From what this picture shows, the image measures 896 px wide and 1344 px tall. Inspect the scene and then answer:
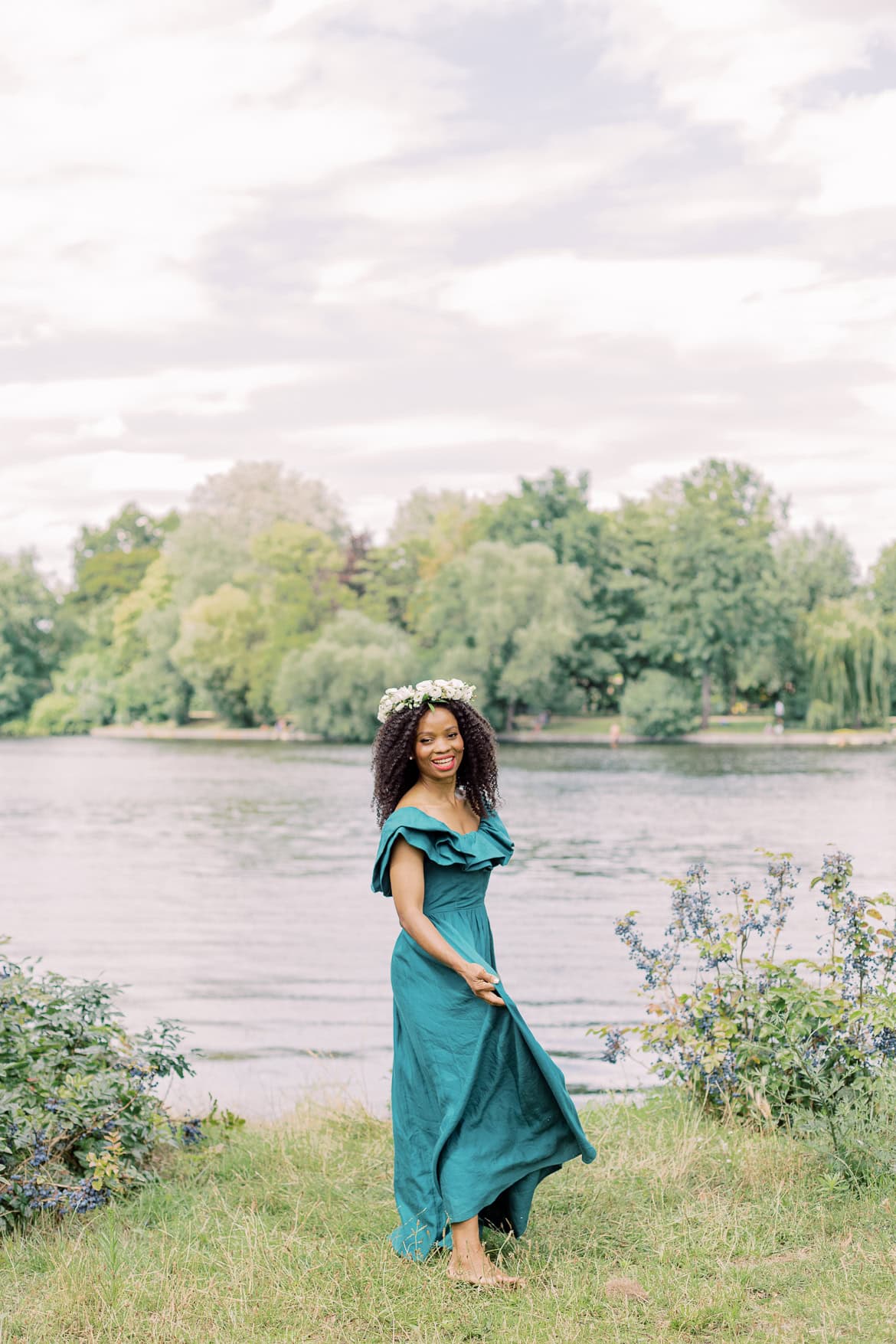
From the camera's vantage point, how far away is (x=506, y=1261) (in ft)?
13.5

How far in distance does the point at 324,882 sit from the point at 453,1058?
53.1 feet

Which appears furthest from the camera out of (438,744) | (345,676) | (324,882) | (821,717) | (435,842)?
(345,676)

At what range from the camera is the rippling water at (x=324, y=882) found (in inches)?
409

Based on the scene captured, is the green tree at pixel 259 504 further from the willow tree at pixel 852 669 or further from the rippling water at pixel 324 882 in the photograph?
the rippling water at pixel 324 882

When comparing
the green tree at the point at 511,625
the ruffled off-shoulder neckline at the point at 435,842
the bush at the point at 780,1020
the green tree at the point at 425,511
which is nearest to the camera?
the ruffled off-shoulder neckline at the point at 435,842

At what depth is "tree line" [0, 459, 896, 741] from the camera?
58.3m

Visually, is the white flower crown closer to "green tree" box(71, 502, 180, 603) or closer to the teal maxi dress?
the teal maxi dress

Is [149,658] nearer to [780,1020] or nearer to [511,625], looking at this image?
[511,625]

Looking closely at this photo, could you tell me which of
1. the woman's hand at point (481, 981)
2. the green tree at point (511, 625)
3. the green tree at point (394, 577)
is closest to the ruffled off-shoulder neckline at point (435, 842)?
the woman's hand at point (481, 981)

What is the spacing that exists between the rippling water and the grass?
2384 mm

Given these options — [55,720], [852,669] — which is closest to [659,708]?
[852,669]

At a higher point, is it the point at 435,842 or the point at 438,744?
the point at 438,744

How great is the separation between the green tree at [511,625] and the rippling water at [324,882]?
1305cm

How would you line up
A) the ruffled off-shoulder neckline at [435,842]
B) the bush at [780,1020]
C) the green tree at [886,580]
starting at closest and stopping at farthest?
the ruffled off-shoulder neckline at [435,842] < the bush at [780,1020] < the green tree at [886,580]
